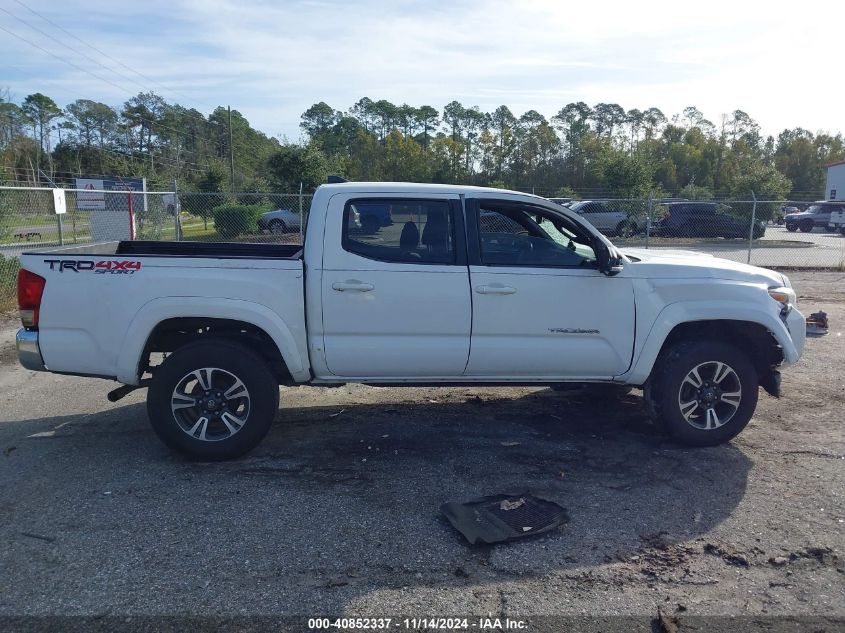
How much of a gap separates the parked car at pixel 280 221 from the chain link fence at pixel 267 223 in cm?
3

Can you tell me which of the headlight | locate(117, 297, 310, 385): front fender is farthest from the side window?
the headlight

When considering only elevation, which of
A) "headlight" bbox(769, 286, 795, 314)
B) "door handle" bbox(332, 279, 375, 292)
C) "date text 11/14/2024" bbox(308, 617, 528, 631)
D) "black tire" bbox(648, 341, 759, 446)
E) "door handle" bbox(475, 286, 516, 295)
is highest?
"door handle" bbox(332, 279, 375, 292)

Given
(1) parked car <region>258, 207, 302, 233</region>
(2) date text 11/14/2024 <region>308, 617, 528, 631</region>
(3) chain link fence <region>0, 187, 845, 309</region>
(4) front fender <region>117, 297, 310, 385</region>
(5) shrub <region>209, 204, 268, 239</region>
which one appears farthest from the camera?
(1) parked car <region>258, 207, 302, 233</region>

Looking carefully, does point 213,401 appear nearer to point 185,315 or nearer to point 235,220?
point 185,315

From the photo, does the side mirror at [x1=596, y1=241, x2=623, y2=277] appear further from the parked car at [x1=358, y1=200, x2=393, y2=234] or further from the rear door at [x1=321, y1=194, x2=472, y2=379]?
the parked car at [x1=358, y1=200, x2=393, y2=234]

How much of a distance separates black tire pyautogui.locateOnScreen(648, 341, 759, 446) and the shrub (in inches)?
710

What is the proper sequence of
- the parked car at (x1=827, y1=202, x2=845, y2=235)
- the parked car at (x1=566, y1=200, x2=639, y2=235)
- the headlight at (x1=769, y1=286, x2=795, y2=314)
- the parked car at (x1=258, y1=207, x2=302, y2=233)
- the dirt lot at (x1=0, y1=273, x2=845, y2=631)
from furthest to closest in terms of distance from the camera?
the parked car at (x1=827, y1=202, x2=845, y2=235)
the parked car at (x1=566, y1=200, x2=639, y2=235)
the parked car at (x1=258, y1=207, x2=302, y2=233)
the headlight at (x1=769, y1=286, x2=795, y2=314)
the dirt lot at (x1=0, y1=273, x2=845, y2=631)

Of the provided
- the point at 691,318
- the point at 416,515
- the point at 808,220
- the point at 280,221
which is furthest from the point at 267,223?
the point at 808,220

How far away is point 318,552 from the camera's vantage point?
390cm

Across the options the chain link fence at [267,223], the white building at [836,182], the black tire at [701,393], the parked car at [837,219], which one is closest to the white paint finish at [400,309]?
the black tire at [701,393]

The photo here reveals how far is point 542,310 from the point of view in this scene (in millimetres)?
5227

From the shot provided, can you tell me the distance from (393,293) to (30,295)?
8.42 ft

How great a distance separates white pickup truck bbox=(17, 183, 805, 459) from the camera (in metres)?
4.98

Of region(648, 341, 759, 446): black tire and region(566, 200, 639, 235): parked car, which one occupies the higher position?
region(566, 200, 639, 235): parked car
